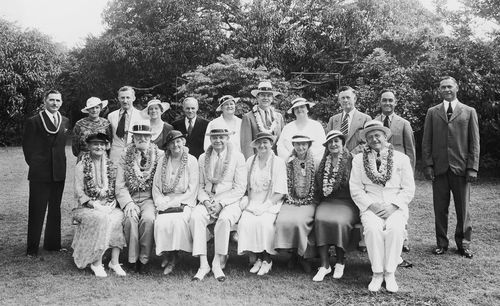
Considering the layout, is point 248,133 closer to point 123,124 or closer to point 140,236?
point 123,124

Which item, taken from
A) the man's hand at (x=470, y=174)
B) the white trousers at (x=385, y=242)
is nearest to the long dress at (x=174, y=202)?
the white trousers at (x=385, y=242)

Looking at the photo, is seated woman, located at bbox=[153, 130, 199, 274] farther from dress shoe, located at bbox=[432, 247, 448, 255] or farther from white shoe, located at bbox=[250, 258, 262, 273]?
dress shoe, located at bbox=[432, 247, 448, 255]

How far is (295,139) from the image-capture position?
6320mm

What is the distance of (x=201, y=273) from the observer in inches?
228

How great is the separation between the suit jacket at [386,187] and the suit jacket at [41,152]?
4.13m

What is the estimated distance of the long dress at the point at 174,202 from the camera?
6039 mm

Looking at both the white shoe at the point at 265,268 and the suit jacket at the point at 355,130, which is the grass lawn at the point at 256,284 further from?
the suit jacket at the point at 355,130

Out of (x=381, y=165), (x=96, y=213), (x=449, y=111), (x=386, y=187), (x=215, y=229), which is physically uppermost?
(x=449, y=111)

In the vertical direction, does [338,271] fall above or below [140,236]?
below

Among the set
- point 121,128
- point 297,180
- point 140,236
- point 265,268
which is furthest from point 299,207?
point 121,128

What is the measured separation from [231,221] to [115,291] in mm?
1603

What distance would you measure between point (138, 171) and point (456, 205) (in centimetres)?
439

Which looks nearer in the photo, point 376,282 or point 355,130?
point 376,282

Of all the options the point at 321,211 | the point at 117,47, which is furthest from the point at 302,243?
the point at 117,47
